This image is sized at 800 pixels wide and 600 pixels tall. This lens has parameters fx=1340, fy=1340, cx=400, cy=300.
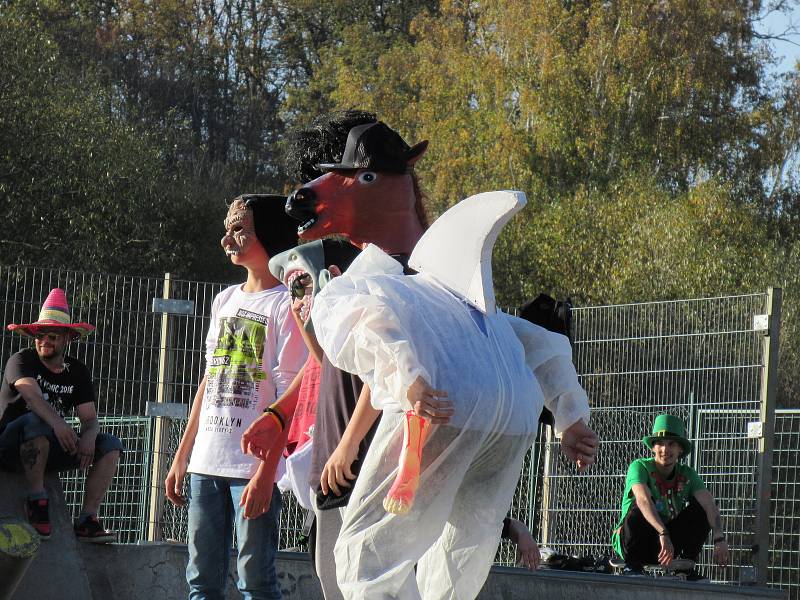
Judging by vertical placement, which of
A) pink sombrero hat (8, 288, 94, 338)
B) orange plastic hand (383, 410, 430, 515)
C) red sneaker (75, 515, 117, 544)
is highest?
pink sombrero hat (8, 288, 94, 338)

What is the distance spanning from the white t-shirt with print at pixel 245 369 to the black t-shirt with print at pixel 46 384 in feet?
5.85

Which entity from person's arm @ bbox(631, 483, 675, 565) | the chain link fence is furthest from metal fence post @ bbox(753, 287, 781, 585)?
person's arm @ bbox(631, 483, 675, 565)

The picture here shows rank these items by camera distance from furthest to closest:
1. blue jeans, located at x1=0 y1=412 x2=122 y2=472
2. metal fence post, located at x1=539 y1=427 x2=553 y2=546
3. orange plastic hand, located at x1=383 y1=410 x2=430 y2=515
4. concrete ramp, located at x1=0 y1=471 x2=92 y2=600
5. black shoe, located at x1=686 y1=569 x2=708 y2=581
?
1. metal fence post, located at x1=539 y1=427 x2=553 y2=546
2. black shoe, located at x1=686 y1=569 x2=708 y2=581
3. blue jeans, located at x1=0 y1=412 x2=122 y2=472
4. concrete ramp, located at x1=0 y1=471 x2=92 y2=600
5. orange plastic hand, located at x1=383 y1=410 x2=430 y2=515

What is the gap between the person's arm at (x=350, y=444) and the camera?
136 inches

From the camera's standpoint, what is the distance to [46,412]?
6227 millimetres

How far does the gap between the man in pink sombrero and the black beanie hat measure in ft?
5.87

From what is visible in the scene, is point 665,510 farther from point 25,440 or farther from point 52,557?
point 25,440

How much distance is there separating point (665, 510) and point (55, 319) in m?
3.60

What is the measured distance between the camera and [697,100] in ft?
95.2

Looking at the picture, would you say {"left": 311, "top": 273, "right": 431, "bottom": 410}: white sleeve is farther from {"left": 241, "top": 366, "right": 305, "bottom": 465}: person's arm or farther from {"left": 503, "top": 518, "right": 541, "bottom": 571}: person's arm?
{"left": 503, "top": 518, "right": 541, "bottom": 571}: person's arm

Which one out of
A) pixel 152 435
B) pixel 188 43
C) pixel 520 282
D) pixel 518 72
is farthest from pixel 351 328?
pixel 188 43

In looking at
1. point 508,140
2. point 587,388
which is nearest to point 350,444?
point 587,388

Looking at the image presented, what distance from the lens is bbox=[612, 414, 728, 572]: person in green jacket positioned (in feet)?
25.0

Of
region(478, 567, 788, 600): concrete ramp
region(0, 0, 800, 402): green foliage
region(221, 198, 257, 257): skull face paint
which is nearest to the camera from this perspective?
region(221, 198, 257, 257): skull face paint
